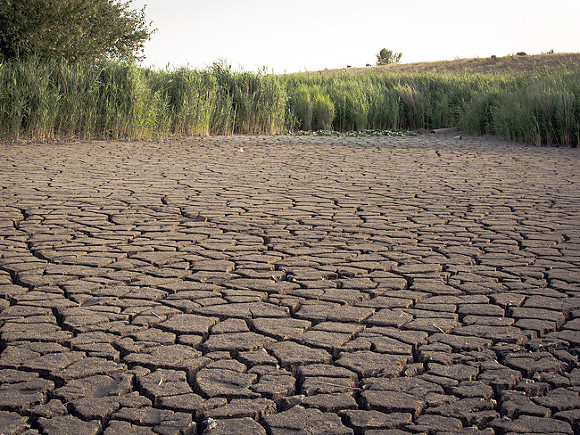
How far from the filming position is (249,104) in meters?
17.1

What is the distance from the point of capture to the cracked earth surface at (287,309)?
9.16 feet

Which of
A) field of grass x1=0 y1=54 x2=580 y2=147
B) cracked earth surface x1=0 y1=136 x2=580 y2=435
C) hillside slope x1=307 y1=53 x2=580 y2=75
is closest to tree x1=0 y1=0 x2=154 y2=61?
field of grass x1=0 y1=54 x2=580 y2=147

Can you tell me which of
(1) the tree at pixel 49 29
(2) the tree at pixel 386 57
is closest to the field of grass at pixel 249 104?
(1) the tree at pixel 49 29

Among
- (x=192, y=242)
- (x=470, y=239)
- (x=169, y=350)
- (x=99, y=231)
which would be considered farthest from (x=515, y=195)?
(x=169, y=350)

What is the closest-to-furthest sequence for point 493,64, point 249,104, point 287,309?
point 287,309 < point 249,104 < point 493,64

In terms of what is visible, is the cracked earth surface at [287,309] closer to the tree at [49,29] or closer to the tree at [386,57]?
the tree at [49,29]

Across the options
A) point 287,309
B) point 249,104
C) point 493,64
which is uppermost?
point 493,64

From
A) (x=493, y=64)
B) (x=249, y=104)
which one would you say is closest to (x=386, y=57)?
(x=493, y=64)

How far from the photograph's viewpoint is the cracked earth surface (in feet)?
9.16

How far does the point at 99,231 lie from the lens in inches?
235

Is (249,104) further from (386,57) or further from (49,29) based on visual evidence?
(386,57)

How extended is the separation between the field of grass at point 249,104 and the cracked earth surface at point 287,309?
18.9 feet

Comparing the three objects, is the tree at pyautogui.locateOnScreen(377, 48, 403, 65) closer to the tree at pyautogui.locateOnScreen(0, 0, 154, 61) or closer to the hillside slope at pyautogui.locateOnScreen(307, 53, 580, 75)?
the hillside slope at pyautogui.locateOnScreen(307, 53, 580, 75)

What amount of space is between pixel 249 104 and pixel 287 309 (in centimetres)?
1363
